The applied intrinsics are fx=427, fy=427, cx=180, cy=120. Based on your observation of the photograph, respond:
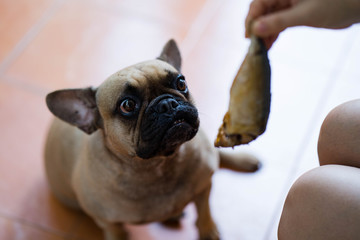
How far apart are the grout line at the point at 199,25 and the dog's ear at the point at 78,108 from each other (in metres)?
0.94

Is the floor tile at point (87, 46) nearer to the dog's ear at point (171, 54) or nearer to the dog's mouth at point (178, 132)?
the dog's ear at point (171, 54)

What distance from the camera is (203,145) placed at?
129cm

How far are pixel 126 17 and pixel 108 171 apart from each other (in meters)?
1.26

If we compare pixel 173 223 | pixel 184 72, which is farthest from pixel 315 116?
pixel 173 223

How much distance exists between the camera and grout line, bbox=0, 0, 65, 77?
6.85ft

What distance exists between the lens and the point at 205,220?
1470 mm

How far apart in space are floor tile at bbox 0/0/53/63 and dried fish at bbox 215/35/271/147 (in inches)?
61.8

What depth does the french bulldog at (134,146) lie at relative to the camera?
42.4 inches

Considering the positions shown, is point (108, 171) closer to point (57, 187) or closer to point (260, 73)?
point (57, 187)

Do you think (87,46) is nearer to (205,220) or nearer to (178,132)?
(205,220)

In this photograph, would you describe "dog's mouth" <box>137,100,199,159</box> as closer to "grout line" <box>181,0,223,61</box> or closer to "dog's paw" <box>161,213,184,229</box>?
"dog's paw" <box>161,213,184,229</box>

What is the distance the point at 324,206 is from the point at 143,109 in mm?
492

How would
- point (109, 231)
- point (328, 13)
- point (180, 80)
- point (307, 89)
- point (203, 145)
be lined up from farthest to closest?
point (307, 89) < point (109, 231) < point (203, 145) < point (180, 80) < point (328, 13)

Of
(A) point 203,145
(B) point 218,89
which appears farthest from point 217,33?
(A) point 203,145
